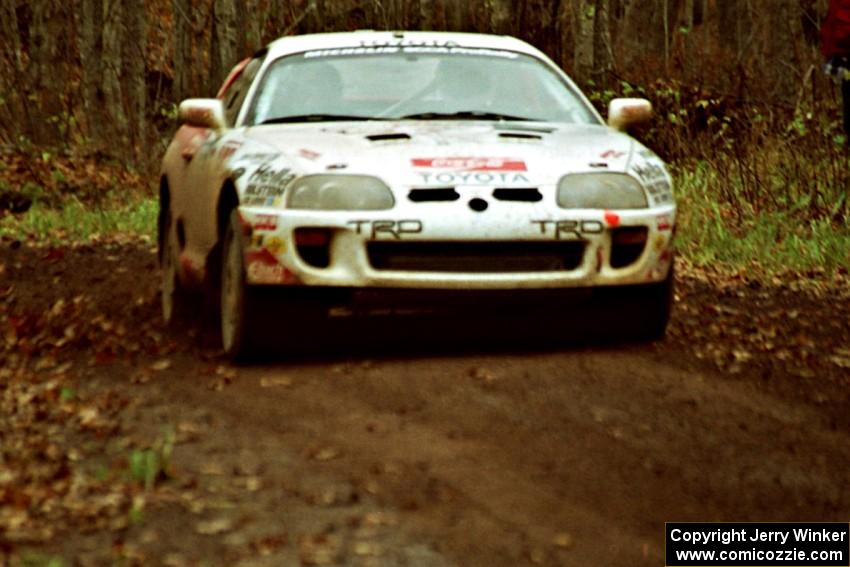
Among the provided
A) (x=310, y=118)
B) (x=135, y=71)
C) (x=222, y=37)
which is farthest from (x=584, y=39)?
(x=310, y=118)

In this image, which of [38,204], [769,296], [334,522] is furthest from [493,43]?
[38,204]

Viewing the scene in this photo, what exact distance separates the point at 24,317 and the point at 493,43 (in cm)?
295

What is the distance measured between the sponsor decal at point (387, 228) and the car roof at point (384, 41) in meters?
1.90

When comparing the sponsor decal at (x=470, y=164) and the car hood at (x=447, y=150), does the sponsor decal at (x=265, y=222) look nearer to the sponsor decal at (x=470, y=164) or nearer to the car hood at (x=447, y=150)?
the car hood at (x=447, y=150)

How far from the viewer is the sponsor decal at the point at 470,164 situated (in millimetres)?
7418

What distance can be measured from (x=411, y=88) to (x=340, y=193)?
1.43 metres

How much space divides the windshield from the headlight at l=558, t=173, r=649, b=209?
102 centimetres

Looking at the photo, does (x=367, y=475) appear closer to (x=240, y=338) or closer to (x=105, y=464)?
(x=105, y=464)

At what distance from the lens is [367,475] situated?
5453mm

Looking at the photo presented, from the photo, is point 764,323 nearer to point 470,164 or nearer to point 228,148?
point 470,164

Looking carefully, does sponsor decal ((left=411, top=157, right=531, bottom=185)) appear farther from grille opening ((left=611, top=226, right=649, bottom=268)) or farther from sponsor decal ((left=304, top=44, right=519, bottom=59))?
sponsor decal ((left=304, top=44, right=519, bottom=59))

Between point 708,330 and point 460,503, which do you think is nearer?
point 460,503

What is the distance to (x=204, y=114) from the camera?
333 inches

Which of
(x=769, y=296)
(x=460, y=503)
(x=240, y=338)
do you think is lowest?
(x=769, y=296)
